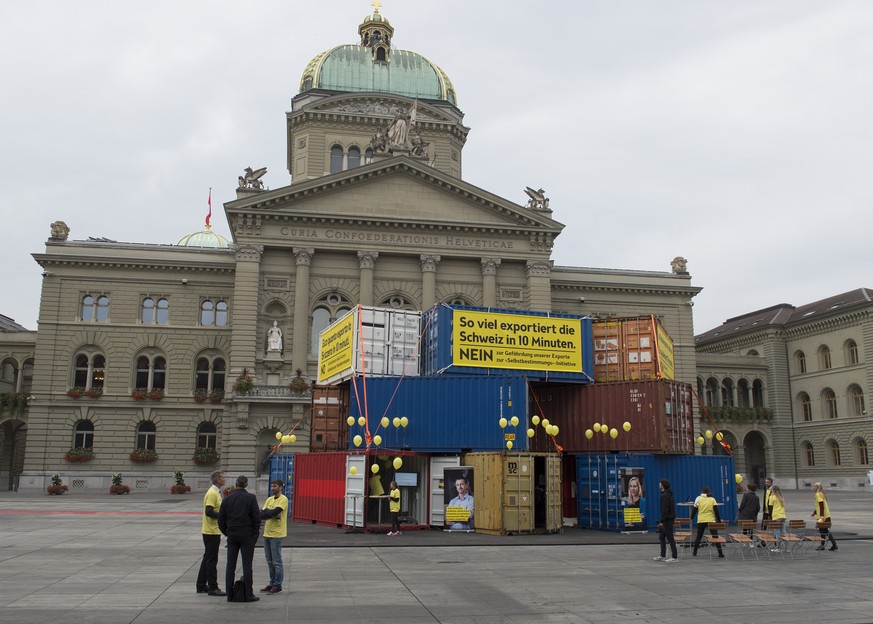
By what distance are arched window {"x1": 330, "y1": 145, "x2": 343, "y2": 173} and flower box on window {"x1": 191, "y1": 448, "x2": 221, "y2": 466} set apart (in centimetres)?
2501

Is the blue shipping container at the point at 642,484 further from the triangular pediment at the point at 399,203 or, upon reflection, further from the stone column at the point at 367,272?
the triangular pediment at the point at 399,203

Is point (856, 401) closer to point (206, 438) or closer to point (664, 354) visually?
point (664, 354)

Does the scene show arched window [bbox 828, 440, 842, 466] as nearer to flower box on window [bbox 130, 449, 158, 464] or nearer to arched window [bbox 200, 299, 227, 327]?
arched window [bbox 200, 299, 227, 327]

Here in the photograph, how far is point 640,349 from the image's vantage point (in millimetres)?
30125

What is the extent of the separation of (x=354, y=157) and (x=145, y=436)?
89.5 ft

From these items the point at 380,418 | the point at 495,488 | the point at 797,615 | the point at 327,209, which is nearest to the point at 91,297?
the point at 327,209

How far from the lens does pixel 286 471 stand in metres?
34.3

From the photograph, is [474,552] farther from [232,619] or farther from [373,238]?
[373,238]

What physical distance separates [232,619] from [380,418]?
51.4 ft

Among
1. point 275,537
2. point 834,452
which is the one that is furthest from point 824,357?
point 275,537

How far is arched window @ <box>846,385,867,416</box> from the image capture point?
6700cm

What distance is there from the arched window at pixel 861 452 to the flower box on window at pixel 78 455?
59101 mm

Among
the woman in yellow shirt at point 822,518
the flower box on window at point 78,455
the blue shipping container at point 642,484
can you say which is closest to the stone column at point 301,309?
the flower box on window at point 78,455

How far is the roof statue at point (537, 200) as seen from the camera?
5872 cm
